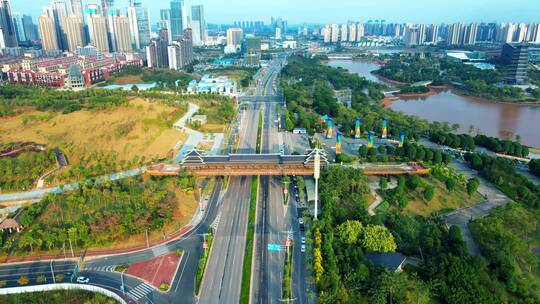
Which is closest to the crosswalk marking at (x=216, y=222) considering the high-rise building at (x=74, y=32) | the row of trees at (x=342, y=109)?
the row of trees at (x=342, y=109)

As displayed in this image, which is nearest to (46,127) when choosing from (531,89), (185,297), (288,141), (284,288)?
(288,141)

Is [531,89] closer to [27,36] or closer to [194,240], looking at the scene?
[194,240]

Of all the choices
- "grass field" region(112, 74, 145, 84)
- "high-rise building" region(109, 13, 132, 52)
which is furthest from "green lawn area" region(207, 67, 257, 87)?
"high-rise building" region(109, 13, 132, 52)

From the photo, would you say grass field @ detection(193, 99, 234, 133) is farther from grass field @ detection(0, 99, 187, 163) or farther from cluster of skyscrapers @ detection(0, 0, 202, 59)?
cluster of skyscrapers @ detection(0, 0, 202, 59)

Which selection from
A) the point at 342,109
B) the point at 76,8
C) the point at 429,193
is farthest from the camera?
the point at 76,8

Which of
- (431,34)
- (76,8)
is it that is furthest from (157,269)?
(431,34)

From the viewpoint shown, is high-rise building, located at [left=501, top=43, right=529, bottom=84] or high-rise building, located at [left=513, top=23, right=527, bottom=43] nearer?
high-rise building, located at [left=501, top=43, right=529, bottom=84]

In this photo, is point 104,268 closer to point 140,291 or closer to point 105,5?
point 140,291
